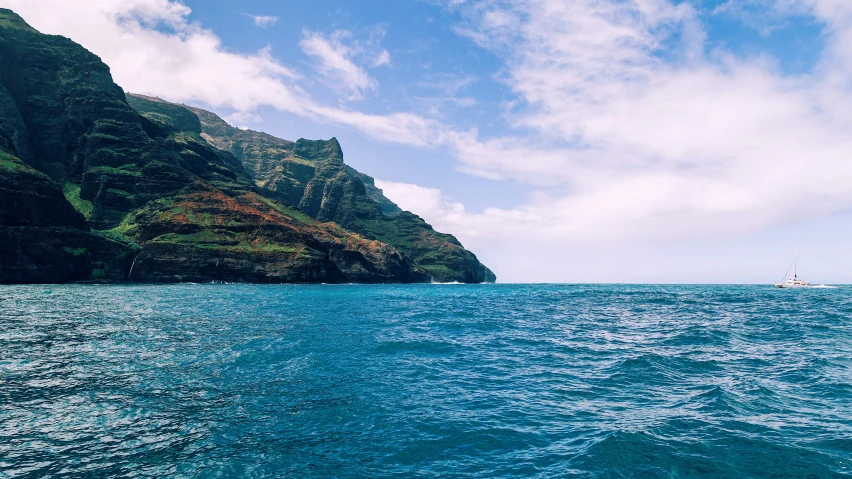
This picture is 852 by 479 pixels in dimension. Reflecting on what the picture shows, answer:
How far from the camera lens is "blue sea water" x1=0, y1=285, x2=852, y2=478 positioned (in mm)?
11344

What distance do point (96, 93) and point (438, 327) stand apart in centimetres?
20539

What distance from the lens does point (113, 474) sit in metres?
10.1

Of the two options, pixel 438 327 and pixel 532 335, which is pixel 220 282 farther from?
pixel 532 335

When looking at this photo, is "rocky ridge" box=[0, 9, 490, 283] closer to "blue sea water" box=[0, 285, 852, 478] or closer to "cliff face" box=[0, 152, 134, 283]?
"cliff face" box=[0, 152, 134, 283]

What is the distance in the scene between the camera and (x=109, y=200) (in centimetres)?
14012

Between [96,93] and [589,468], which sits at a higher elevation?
[96,93]

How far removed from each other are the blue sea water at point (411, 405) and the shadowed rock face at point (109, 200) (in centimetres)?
7794

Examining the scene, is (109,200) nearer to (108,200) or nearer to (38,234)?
(108,200)

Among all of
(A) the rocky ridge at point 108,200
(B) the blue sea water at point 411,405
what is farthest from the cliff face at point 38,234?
(B) the blue sea water at point 411,405

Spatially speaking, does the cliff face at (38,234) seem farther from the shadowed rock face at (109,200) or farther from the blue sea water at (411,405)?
the blue sea water at (411,405)

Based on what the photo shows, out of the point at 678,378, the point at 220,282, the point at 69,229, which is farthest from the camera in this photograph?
the point at 220,282

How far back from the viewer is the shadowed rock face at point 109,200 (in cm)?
8938

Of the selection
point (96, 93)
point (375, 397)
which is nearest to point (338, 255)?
point (96, 93)

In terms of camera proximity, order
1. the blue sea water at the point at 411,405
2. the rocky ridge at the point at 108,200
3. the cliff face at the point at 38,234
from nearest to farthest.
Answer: the blue sea water at the point at 411,405 < the cliff face at the point at 38,234 < the rocky ridge at the point at 108,200
